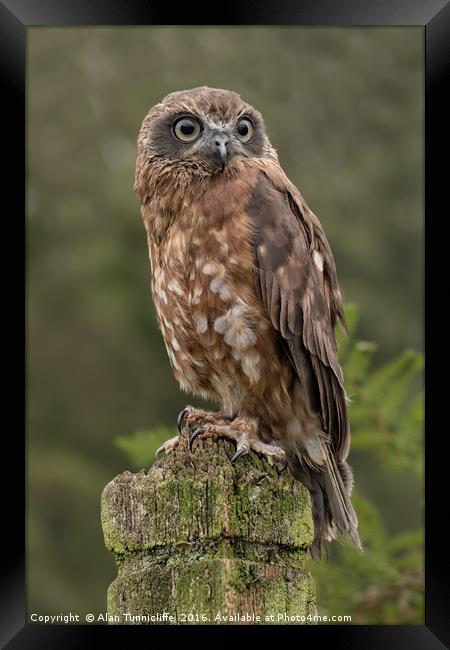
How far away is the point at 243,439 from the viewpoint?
3.79m

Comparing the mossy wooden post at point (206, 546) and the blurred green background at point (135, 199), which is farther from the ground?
the blurred green background at point (135, 199)

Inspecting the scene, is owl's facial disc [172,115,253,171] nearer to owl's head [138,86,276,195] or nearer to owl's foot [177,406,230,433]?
owl's head [138,86,276,195]

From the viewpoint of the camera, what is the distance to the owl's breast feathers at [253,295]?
13.6ft

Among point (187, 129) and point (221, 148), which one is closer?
point (221, 148)

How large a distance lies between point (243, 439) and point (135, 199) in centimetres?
454

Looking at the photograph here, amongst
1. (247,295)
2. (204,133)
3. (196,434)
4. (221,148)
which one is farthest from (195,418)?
(204,133)

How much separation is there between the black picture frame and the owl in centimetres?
70

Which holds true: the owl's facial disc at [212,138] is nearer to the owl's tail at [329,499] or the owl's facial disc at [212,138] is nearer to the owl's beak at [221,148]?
the owl's beak at [221,148]

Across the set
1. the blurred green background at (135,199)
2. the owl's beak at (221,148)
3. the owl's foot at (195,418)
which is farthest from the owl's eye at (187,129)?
the blurred green background at (135,199)

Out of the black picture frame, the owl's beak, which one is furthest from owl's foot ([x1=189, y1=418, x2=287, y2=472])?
the owl's beak

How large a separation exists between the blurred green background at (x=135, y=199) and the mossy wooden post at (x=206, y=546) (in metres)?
4.69

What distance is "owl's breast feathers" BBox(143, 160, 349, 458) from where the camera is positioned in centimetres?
416
